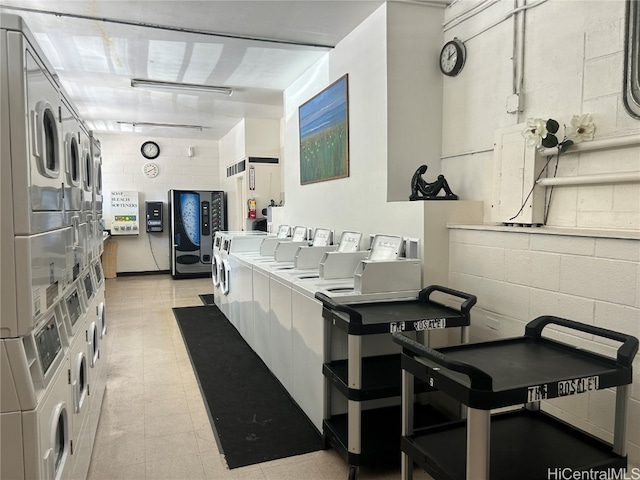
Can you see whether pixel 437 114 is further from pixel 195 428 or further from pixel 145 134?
pixel 145 134

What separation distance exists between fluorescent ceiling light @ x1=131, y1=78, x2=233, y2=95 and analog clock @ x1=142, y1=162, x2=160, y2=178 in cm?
427

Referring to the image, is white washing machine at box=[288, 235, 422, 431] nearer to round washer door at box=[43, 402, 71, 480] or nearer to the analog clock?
round washer door at box=[43, 402, 71, 480]

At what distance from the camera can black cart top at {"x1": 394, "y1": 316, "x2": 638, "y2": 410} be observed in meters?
1.39

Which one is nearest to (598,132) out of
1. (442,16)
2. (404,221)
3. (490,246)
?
(490,246)

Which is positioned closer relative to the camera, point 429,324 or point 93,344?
point 429,324

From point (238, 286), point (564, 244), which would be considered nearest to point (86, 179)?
point (238, 286)

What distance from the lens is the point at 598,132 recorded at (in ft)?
7.08

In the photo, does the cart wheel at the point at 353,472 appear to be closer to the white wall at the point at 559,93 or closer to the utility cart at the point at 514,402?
the utility cart at the point at 514,402

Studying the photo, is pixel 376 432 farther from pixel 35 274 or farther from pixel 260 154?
pixel 260 154

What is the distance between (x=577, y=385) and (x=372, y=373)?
1.22m

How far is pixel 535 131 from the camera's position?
92.7 inches

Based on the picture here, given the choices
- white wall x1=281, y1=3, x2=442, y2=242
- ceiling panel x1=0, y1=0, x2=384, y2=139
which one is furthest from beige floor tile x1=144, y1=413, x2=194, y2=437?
ceiling panel x1=0, y1=0, x2=384, y2=139

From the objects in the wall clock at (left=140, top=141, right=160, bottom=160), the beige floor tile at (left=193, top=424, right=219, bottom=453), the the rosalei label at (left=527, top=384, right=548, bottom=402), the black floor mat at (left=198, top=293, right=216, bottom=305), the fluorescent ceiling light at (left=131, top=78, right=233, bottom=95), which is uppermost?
the fluorescent ceiling light at (left=131, top=78, right=233, bottom=95)

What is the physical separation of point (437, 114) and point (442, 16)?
0.73 metres
